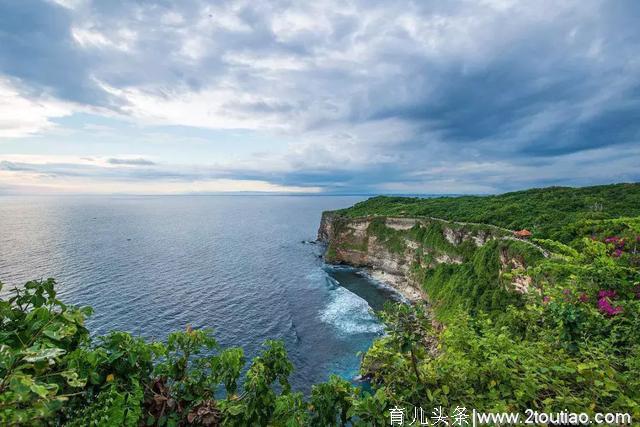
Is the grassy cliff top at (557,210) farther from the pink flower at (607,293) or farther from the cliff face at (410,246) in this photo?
the pink flower at (607,293)

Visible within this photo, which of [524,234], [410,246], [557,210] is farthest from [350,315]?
[557,210]

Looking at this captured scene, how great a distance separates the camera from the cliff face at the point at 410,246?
5216cm

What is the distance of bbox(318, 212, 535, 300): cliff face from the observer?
52.2 meters

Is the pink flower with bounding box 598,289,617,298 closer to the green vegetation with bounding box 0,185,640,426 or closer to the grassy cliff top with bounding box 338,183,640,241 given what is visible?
the green vegetation with bounding box 0,185,640,426

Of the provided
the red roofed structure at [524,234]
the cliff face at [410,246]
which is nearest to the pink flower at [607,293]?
the cliff face at [410,246]

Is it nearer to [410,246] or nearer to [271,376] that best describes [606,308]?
[271,376]

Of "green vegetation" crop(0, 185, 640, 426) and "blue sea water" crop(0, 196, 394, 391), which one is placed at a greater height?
"green vegetation" crop(0, 185, 640, 426)

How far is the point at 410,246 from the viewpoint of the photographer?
239 ft

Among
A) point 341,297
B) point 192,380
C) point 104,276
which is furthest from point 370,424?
point 104,276

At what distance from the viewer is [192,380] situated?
23.1 feet

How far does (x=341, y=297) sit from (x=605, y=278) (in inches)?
1974

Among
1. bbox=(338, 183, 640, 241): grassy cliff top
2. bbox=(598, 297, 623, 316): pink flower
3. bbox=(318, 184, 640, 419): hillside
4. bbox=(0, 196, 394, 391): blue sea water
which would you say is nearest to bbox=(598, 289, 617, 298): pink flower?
bbox=(318, 184, 640, 419): hillside

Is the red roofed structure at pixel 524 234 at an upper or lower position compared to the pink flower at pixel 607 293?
lower

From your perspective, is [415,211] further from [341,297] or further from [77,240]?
[77,240]
